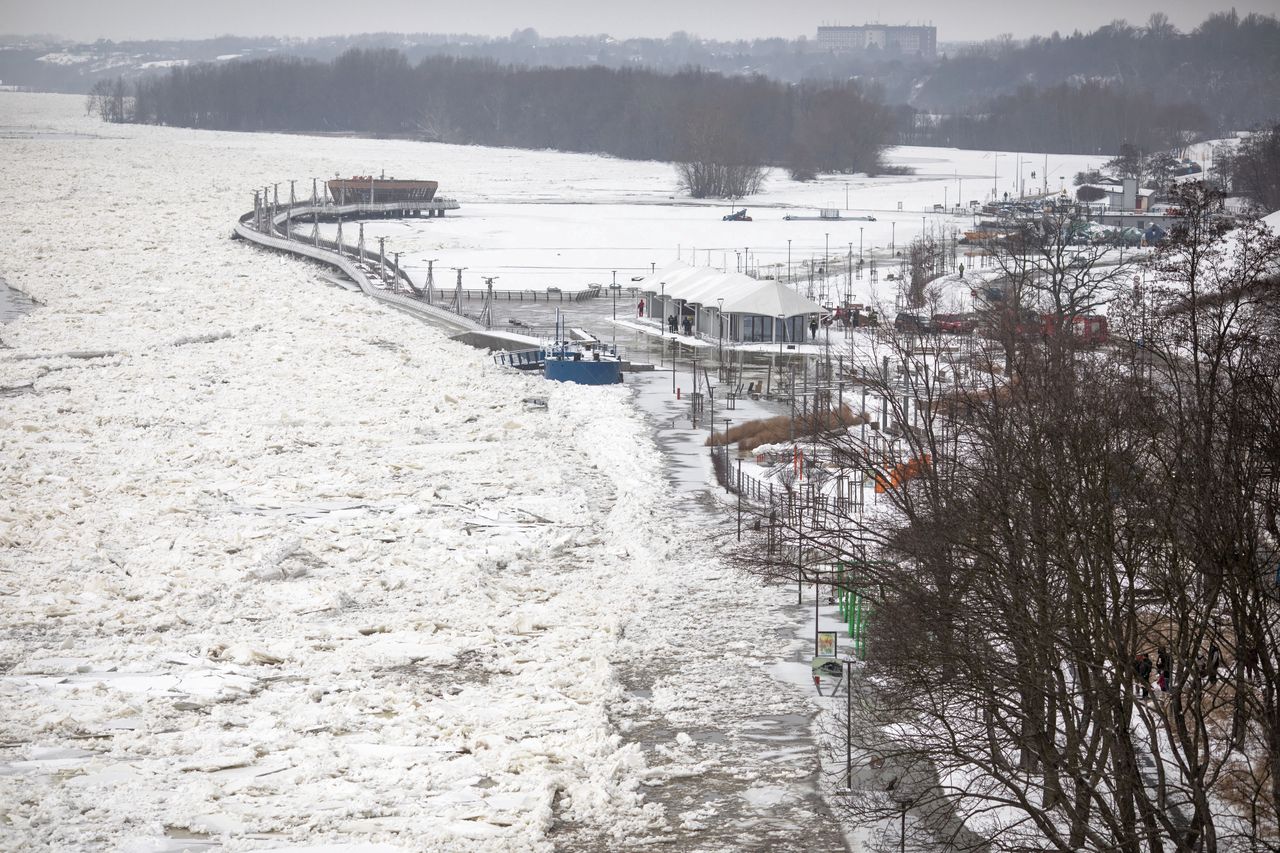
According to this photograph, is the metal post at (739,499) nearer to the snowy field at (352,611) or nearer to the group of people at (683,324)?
the snowy field at (352,611)

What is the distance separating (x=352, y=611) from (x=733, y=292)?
87.0 ft

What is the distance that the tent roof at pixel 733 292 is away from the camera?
4484 centimetres

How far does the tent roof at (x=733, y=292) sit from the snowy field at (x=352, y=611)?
24.0 ft

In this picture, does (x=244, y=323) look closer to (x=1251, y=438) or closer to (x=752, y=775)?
(x=752, y=775)

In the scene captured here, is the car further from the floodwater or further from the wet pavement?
the floodwater

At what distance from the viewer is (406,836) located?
14711 millimetres

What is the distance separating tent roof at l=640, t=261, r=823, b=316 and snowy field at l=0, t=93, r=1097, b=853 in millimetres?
7312

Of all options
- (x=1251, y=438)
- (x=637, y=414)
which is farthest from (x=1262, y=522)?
(x=637, y=414)

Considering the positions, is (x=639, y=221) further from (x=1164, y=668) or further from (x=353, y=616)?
(x=1164, y=668)

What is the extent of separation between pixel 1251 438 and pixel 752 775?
6.04 metres

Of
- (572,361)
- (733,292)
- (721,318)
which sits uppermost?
(733,292)

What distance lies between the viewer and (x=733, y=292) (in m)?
46.5

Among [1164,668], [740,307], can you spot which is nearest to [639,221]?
[740,307]

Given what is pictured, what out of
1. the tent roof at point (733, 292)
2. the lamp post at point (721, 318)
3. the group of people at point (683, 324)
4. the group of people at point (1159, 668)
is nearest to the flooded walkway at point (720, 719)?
the group of people at point (1159, 668)
